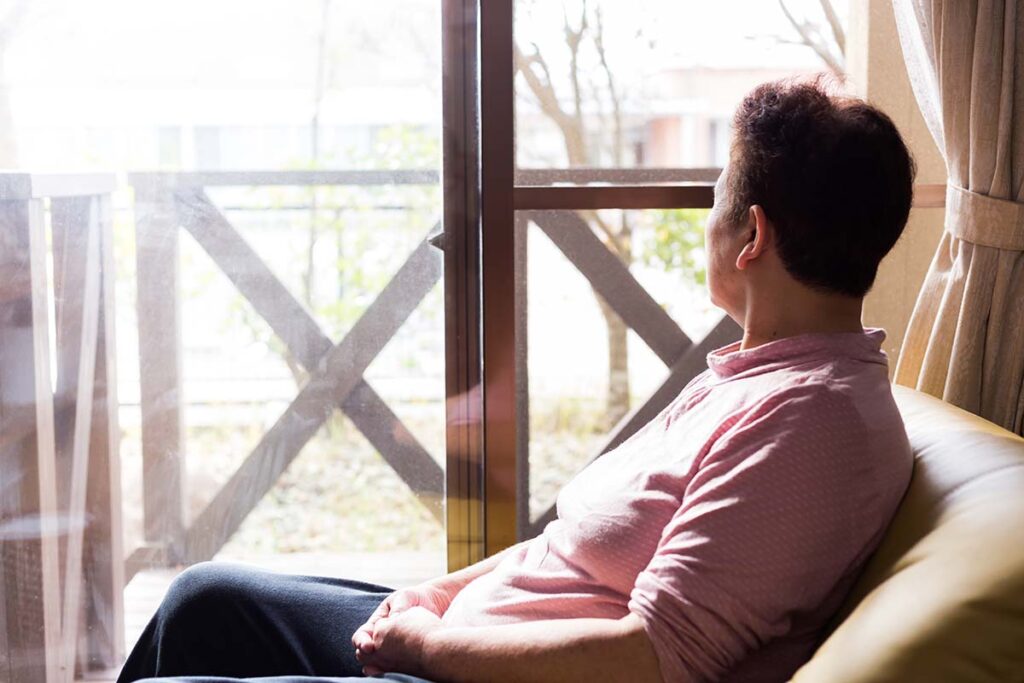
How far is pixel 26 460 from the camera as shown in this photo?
2.02 metres

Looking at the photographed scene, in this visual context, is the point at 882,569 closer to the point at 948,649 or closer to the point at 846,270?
the point at 948,649

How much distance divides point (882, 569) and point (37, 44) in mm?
1694

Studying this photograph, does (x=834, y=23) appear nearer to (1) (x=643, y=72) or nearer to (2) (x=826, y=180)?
(1) (x=643, y=72)

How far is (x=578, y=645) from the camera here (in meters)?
1.18

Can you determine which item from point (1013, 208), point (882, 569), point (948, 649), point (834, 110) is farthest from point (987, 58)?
point (948, 649)

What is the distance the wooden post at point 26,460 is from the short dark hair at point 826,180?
1380 millimetres

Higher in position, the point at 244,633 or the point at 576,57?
the point at 576,57

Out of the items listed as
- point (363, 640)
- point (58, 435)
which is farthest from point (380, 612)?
point (58, 435)

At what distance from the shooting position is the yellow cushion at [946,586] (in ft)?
3.23

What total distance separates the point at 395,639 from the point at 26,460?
1.05m

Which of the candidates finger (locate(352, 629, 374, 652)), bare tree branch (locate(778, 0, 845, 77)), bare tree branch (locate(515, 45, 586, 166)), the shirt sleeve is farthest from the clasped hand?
bare tree branch (locate(778, 0, 845, 77))

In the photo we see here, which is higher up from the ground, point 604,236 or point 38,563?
point 604,236

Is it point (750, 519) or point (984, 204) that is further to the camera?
point (984, 204)

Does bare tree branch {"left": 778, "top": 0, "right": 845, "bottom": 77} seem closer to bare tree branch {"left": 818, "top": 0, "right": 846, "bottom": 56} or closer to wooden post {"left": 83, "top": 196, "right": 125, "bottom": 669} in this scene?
bare tree branch {"left": 818, "top": 0, "right": 846, "bottom": 56}
